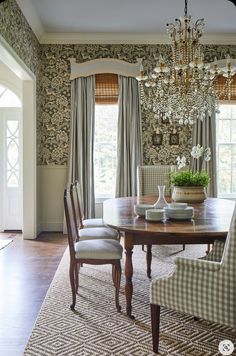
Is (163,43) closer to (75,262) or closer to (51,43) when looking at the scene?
(51,43)

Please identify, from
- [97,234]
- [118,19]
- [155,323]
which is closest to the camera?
[155,323]

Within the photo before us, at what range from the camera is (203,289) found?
2.22 metres

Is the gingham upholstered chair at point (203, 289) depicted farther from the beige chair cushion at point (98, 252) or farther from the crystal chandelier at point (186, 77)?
the crystal chandelier at point (186, 77)

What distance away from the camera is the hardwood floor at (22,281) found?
8.94 ft

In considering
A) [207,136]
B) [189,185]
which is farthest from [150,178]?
[207,136]

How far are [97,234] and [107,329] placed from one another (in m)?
1.16

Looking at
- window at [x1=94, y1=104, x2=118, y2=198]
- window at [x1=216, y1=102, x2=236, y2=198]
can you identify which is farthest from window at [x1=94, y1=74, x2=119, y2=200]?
window at [x1=216, y1=102, x2=236, y2=198]

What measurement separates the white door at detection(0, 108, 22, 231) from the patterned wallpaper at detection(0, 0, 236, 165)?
441 mm

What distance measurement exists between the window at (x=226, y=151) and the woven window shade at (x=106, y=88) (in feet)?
5.82

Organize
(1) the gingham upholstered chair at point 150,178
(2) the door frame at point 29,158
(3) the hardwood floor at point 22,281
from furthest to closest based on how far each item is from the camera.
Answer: (2) the door frame at point 29,158, (1) the gingham upholstered chair at point 150,178, (3) the hardwood floor at point 22,281

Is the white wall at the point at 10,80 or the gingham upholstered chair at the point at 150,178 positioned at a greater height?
the white wall at the point at 10,80

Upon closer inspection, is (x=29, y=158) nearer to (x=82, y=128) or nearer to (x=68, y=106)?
(x=82, y=128)

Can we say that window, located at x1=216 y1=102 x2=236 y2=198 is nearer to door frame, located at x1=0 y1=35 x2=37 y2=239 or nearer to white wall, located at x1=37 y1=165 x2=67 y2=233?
white wall, located at x1=37 y1=165 x2=67 y2=233

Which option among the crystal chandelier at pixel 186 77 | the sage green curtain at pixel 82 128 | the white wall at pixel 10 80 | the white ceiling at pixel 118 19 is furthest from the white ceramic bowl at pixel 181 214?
the white wall at pixel 10 80
